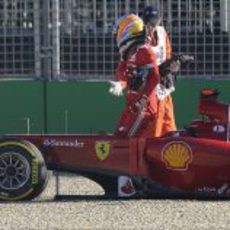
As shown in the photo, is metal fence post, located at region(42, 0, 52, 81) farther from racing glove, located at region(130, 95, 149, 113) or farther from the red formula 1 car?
the red formula 1 car

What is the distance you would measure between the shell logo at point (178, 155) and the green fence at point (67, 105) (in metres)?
4.52

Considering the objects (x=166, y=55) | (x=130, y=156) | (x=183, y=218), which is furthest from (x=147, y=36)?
(x=183, y=218)

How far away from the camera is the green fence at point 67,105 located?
14117mm

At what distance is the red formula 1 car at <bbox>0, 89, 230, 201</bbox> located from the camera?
376 inches

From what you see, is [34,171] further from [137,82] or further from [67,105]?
[67,105]

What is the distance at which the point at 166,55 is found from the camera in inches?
443

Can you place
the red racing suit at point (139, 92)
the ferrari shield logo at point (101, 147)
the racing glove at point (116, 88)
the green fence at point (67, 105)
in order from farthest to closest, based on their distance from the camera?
the green fence at point (67, 105) → the red racing suit at point (139, 92) → the racing glove at point (116, 88) → the ferrari shield logo at point (101, 147)

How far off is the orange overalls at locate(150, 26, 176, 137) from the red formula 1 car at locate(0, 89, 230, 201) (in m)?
0.69

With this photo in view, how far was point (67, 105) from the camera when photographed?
1412 cm

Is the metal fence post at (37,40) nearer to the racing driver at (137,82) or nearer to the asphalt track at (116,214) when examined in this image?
the racing driver at (137,82)

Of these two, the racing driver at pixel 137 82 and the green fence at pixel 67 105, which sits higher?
the racing driver at pixel 137 82

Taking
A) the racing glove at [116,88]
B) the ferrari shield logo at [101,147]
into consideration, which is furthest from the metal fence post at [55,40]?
the ferrari shield logo at [101,147]

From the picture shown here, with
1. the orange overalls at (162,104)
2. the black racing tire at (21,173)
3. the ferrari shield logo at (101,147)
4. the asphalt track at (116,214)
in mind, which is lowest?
the asphalt track at (116,214)

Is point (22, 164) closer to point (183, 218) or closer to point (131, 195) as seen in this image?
point (131, 195)
